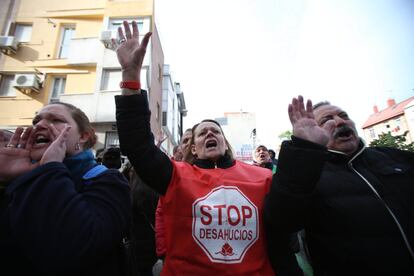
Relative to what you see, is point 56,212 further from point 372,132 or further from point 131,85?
point 372,132

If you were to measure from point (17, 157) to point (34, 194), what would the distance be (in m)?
0.44

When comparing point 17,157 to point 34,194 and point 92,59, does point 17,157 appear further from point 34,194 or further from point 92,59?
point 92,59

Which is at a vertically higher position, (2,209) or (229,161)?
(229,161)

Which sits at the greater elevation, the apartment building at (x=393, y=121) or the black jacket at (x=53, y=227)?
the apartment building at (x=393, y=121)

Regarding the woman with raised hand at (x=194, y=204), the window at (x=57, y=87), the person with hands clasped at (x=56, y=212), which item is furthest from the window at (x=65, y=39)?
the person with hands clasped at (x=56, y=212)

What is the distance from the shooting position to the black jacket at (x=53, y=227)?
999 millimetres

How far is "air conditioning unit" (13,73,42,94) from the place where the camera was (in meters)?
11.2

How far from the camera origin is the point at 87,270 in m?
1.16

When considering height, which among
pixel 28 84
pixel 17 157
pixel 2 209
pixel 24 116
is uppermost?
pixel 28 84

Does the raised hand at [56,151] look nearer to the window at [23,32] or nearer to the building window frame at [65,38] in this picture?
the building window frame at [65,38]

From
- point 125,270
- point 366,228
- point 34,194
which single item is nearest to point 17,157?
point 34,194

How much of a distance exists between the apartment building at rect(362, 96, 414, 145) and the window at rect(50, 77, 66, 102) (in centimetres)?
4106

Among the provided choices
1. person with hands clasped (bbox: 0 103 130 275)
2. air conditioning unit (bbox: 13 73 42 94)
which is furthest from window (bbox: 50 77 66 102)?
person with hands clasped (bbox: 0 103 130 275)

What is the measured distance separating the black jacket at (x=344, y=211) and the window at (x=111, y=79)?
1192 centimetres
